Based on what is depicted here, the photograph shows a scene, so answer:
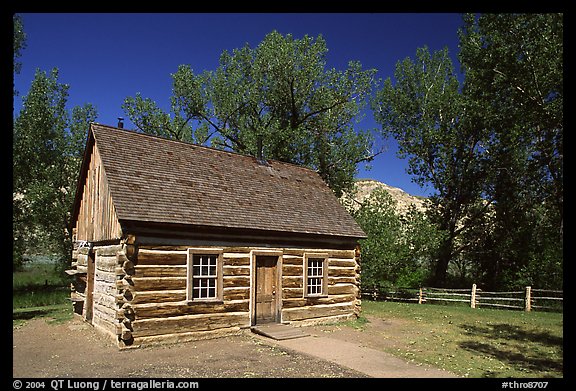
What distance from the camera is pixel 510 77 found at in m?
20.3

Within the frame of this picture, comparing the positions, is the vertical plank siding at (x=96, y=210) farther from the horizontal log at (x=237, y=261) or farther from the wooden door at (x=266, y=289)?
the wooden door at (x=266, y=289)

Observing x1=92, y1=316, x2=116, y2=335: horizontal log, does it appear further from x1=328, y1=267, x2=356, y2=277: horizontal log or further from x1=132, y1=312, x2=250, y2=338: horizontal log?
x1=328, y1=267, x2=356, y2=277: horizontal log

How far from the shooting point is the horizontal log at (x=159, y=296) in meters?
11.7

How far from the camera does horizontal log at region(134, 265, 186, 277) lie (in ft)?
38.9

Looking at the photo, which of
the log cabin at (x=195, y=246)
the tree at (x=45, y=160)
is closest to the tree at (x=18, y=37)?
the tree at (x=45, y=160)

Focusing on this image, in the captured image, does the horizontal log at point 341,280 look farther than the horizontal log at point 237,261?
Yes

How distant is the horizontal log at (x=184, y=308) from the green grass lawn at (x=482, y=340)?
4962mm

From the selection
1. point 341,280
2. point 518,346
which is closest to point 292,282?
point 341,280

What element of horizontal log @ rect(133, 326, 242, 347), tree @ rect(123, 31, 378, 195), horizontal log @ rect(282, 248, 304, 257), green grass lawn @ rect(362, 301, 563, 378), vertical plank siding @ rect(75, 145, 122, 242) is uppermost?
tree @ rect(123, 31, 378, 195)

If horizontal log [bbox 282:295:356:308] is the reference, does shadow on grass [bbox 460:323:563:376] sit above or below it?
below

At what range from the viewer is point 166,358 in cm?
1058

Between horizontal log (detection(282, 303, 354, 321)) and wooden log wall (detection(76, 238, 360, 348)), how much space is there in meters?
0.01

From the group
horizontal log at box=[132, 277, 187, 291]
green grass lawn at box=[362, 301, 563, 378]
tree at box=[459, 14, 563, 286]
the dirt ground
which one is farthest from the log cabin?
tree at box=[459, 14, 563, 286]
